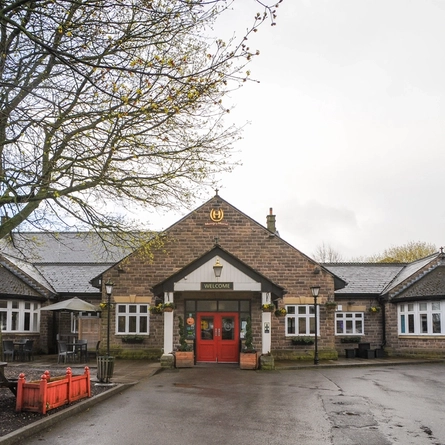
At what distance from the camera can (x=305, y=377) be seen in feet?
61.7

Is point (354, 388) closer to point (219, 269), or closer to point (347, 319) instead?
point (219, 269)

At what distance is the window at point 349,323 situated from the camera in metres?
28.5

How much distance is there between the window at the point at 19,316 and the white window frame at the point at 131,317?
4498mm

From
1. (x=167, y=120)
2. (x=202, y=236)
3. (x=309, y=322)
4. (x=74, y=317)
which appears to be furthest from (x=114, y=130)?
(x=74, y=317)

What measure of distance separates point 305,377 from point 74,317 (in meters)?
14.0

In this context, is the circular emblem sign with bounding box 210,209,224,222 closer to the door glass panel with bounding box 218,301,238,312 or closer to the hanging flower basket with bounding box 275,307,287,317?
the door glass panel with bounding box 218,301,238,312

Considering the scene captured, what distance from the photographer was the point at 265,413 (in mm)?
11852

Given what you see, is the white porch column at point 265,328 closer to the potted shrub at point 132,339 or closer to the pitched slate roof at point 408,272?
the potted shrub at point 132,339

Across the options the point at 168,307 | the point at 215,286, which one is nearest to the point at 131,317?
the point at 168,307

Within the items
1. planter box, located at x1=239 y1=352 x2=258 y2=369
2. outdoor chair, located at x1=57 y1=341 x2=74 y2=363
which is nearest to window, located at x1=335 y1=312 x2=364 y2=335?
planter box, located at x1=239 y1=352 x2=258 y2=369

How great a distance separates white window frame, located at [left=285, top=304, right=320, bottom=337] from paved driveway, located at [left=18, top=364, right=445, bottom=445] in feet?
23.9

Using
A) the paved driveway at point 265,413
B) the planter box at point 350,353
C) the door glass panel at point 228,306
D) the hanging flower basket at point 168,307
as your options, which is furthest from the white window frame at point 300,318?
the paved driveway at point 265,413

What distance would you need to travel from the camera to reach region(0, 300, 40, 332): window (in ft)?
84.9

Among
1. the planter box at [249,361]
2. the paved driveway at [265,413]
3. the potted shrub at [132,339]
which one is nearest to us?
the paved driveway at [265,413]
